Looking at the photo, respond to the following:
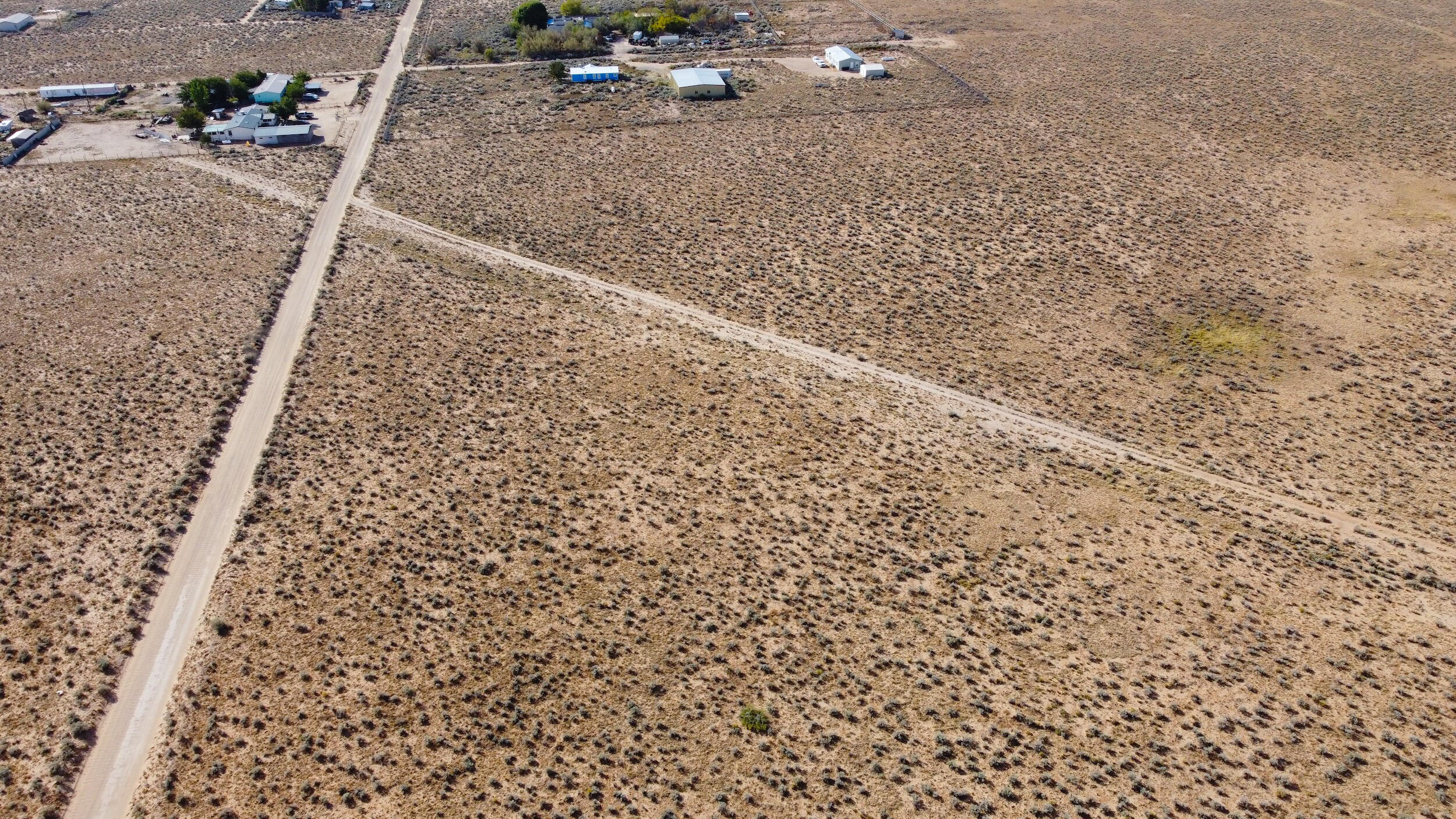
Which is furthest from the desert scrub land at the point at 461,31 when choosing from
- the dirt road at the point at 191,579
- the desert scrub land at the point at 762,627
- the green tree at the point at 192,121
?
the desert scrub land at the point at 762,627

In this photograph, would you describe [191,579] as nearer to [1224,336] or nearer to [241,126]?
[1224,336]

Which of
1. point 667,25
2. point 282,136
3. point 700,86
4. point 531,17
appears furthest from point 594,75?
point 282,136

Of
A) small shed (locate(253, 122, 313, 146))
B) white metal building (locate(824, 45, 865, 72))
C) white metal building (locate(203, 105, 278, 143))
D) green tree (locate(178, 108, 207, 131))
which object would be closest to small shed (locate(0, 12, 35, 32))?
green tree (locate(178, 108, 207, 131))

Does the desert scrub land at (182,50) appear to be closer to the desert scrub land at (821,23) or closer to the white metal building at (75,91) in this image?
the white metal building at (75,91)

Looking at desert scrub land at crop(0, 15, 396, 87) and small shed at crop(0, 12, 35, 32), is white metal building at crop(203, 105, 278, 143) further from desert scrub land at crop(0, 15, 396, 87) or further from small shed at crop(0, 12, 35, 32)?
small shed at crop(0, 12, 35, 32)

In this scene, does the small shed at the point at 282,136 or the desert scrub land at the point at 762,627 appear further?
the small shed at the point at 282,136

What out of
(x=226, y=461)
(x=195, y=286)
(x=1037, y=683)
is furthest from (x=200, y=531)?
(x=1037, y=683)
